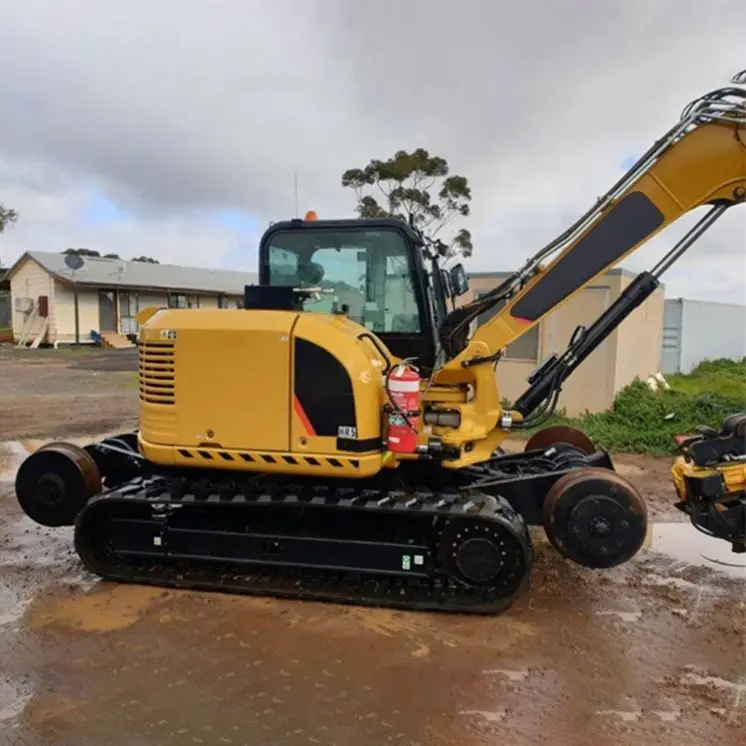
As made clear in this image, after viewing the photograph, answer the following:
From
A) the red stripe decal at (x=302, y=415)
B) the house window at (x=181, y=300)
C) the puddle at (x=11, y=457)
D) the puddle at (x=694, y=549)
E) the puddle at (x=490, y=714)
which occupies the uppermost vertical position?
the house window at (x=181, y=300)

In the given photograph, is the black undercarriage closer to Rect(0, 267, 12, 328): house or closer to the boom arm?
the boom arm

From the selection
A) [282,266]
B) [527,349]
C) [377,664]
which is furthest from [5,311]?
[377,664]

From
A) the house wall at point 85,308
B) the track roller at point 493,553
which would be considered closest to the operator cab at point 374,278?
the track roller at point 493,553

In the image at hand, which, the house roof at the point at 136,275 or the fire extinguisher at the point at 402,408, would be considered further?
the house roof at the point at 136,275

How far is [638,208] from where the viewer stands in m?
4.45

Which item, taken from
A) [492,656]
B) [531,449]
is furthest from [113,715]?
[531,449]

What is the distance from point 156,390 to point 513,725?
3095mm

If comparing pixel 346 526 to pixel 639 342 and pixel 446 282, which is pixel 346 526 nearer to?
pixel 446 282

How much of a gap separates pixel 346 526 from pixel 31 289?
3023 cm

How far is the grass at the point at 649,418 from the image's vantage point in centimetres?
923

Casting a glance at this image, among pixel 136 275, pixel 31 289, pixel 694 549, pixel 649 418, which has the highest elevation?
pixel 136 275

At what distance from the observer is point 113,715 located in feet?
10.5

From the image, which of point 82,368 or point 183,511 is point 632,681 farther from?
point 82,368

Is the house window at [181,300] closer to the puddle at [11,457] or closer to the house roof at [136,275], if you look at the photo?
the house roof at [136,275]
